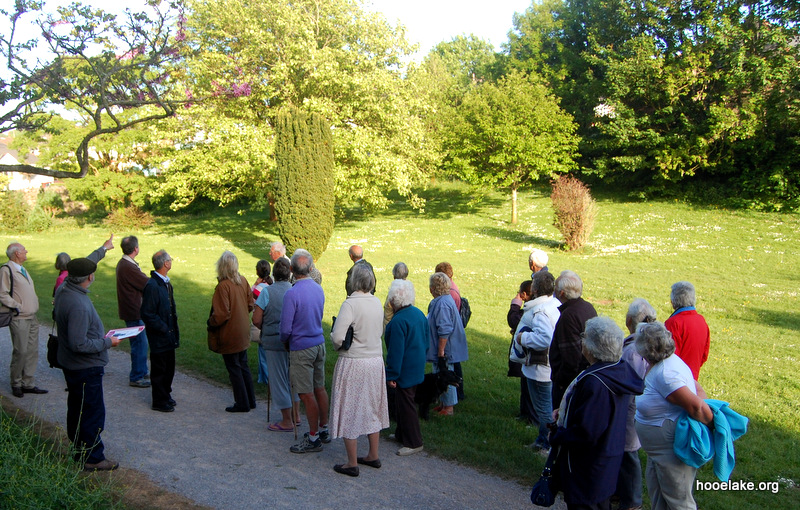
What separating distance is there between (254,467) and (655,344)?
376 cm

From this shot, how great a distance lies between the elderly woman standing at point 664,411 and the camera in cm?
379

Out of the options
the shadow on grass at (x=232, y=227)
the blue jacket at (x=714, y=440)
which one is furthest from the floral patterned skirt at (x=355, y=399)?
the shadow on grass at (x=232, y=227)

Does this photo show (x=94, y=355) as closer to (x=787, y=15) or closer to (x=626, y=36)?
(x=787, y=15)

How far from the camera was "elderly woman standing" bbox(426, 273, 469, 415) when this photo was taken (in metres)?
6.61

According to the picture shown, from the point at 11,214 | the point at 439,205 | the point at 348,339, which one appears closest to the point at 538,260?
the point at 348,339

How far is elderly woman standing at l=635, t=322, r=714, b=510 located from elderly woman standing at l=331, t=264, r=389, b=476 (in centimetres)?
231

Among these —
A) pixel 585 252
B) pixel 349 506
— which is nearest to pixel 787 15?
pixel 585 252

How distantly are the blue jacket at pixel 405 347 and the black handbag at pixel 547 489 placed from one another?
2.09 metres

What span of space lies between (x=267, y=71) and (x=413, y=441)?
23.0 m

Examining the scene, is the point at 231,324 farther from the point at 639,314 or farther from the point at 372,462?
the point at 639,314

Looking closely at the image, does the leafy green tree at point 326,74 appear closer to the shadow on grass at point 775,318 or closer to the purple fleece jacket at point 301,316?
the shadow on grass at point 775,318

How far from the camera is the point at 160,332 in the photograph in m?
6.77

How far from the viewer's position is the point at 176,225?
3691 centimetres

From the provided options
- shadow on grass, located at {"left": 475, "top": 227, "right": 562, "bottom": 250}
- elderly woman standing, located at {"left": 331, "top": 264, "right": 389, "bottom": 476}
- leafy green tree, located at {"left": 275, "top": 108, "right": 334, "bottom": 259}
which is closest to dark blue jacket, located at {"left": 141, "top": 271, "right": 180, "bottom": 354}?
elderly woman standing, located at {"left": 331, "top": 264, "right": 389, "bottom": 476}
